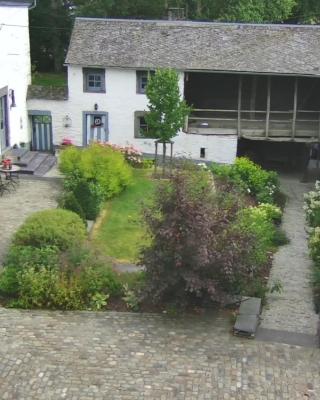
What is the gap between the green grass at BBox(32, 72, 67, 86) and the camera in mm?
33781

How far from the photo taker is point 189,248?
12.5m

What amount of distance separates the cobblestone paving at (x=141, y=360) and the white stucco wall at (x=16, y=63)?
14.2 metres

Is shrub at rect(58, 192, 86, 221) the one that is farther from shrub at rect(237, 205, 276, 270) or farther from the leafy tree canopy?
the leafy tree canopy

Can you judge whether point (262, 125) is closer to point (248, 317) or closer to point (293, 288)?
point (293, 288)

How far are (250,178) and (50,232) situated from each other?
37.6 feet

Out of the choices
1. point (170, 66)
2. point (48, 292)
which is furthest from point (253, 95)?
point (48, 292)

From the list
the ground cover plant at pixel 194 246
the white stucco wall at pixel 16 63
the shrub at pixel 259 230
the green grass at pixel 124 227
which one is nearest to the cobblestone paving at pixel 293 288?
the shrub at pixel 259 230

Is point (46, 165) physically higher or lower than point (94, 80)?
lower

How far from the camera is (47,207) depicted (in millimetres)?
19484

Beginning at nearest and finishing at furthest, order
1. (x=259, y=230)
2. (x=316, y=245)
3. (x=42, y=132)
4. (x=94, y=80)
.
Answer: (x=316, y=245), (x=259, y=230), (x=94, y=80), (x=42, y=132)

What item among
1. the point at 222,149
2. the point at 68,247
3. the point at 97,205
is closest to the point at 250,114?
the point at 222,149

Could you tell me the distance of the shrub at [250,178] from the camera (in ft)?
78.4

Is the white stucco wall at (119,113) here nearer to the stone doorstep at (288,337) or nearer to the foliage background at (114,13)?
the foliage background at (114,13)

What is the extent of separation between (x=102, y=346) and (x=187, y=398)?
2.25m
